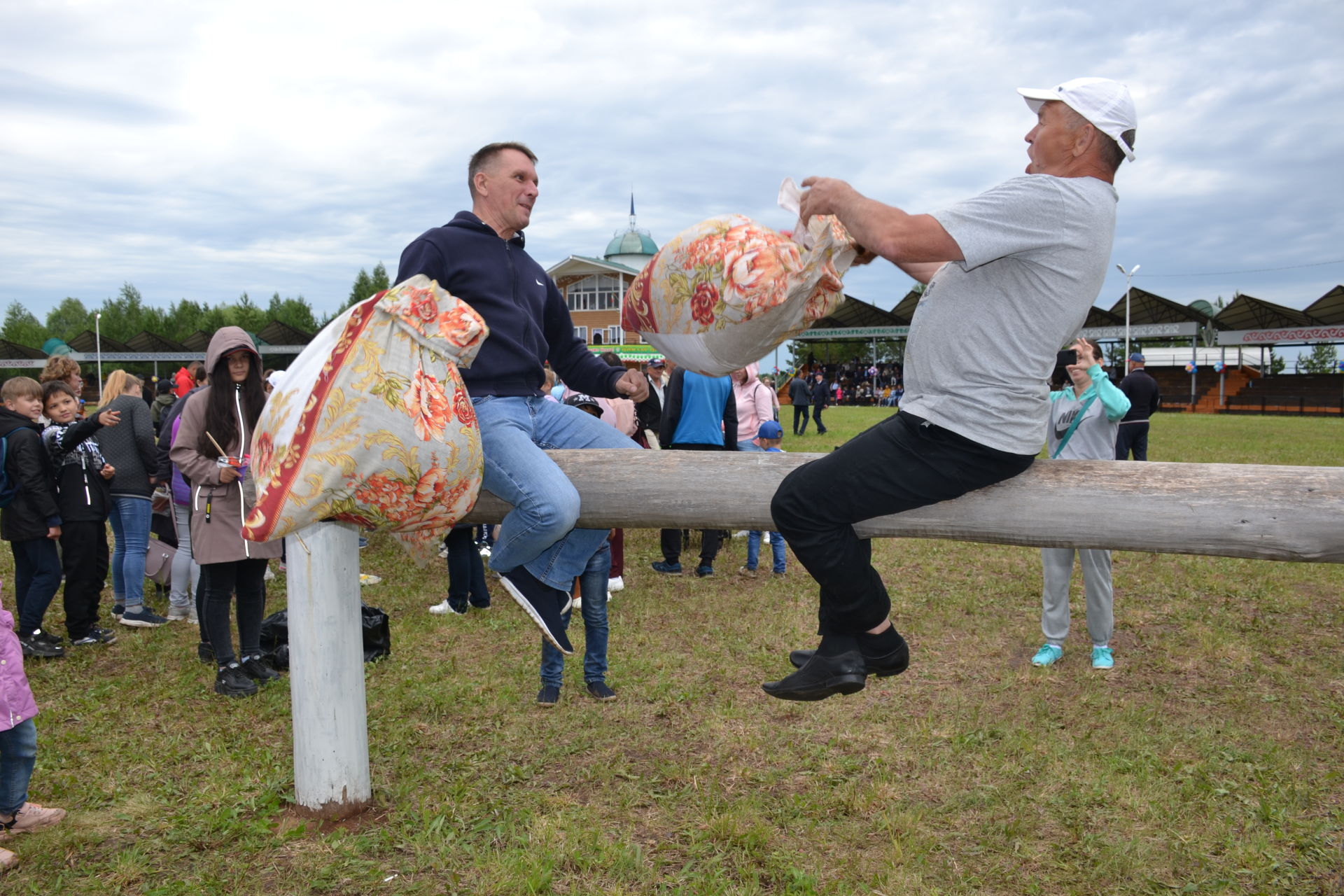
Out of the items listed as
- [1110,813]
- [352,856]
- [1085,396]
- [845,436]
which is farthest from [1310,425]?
[352,856]

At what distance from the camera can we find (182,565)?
7043 millimetres

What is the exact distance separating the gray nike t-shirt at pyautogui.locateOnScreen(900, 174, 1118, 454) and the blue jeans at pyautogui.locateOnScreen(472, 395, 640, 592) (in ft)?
→ 4.32

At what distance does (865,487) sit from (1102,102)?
1319 mm

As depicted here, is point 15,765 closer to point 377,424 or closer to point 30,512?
point 377,424

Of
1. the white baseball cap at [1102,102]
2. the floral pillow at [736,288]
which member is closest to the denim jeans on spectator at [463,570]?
the floral pillow at [736,288]

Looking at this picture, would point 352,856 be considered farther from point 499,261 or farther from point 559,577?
point 499,261

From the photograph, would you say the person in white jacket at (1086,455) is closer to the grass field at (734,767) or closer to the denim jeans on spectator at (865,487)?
the grass field at (734,767)

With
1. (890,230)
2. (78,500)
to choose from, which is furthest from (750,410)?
(890,230)

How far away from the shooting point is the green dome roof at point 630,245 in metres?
73.6

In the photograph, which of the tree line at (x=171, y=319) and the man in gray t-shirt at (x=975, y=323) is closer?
the man in gray t-shirt at (x=975, y=323)

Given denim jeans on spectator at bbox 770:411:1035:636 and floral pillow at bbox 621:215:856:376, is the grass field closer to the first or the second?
denim jeans on spectator at bbox 770:411:1035:636

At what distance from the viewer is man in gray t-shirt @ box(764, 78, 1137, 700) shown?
97.5 inches

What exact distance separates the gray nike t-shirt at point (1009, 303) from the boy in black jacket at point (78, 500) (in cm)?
587

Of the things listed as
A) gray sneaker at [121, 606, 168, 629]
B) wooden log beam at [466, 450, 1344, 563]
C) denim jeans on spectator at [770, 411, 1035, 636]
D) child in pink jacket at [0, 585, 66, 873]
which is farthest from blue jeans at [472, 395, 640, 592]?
gray sneaker at [121, 606, 168, 629]
